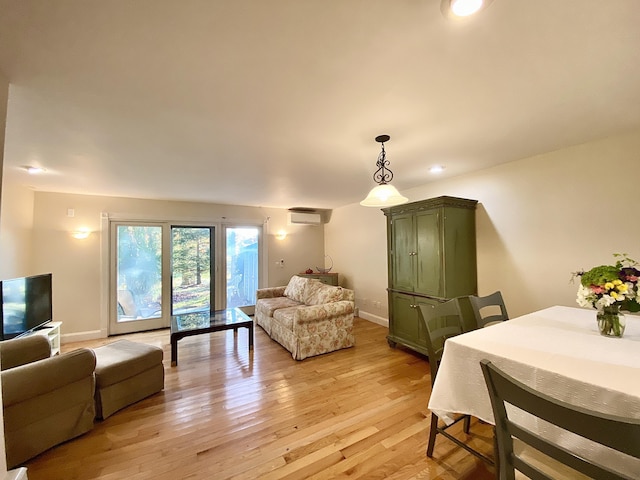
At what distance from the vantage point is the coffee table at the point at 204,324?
329 centimetres

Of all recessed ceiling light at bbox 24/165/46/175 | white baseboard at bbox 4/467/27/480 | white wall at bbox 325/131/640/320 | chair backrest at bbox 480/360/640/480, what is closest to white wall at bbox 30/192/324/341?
recessed ceiling light at bbox 24/165/46/175

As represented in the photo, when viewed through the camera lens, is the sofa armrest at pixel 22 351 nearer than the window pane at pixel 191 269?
Yes

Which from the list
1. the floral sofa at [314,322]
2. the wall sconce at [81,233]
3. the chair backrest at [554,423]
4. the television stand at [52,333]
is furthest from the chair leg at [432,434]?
the wall sconce at [81,233]

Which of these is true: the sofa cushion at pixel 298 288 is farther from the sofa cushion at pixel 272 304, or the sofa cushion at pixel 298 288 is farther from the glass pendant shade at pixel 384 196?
the glass pendant shade at pixel 384 196

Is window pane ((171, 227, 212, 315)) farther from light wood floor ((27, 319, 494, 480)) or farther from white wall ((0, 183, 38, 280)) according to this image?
light wood floor ((27, 319, 494, 480))

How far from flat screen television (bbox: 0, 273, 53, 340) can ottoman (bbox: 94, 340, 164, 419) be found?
3.89 ft

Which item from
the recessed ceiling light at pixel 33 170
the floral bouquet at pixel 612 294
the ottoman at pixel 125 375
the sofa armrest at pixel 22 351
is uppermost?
the recessed ceiling light at pixel 33 170

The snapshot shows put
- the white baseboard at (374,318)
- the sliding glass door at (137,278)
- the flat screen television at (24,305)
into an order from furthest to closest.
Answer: the white baseboard at (374,318) → the sliding glass door at (137,278) → the flat screen television at (24,305)

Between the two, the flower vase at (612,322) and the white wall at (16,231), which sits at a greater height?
the white wall at (16,231)

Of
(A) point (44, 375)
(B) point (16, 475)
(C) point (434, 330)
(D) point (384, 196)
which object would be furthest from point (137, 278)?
(C) point (434, 330)

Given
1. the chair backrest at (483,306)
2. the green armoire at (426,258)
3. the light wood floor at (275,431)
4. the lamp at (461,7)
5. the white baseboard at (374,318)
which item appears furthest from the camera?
the white baseboard at (374,318)

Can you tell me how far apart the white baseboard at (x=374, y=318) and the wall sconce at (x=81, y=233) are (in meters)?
5.06

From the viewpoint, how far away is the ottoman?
2273mm

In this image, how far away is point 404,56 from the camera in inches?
51.9
